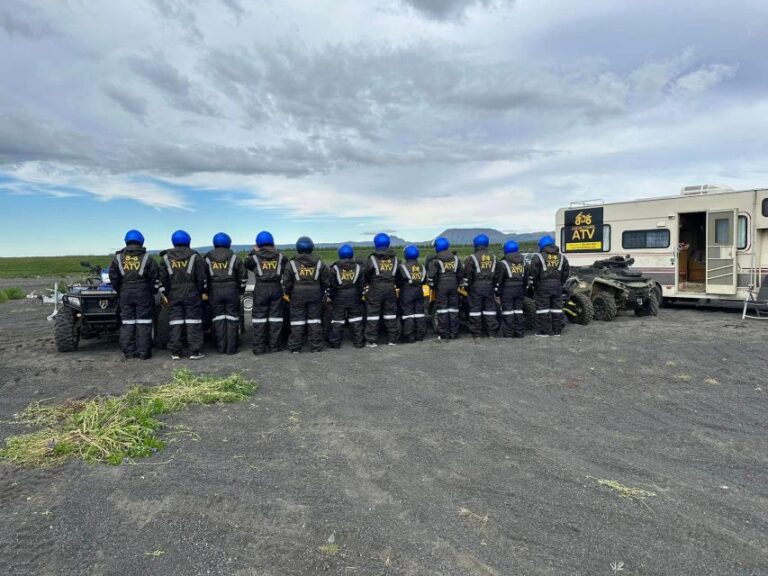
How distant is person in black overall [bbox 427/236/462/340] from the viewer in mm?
10000

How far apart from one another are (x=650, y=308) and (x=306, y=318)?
29.3 feet

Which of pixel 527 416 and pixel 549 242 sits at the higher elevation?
pixel 549 242

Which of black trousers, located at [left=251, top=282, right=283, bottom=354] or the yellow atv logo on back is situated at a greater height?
the yellow atv logo on back

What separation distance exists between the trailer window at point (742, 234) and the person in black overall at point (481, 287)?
6805 millimetres

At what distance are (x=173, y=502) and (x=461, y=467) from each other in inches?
86.2

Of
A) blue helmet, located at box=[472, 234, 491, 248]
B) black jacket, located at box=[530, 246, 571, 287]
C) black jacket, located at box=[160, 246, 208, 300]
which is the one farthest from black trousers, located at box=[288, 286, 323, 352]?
black jacket, located at box=[530, 246, 571, 287]

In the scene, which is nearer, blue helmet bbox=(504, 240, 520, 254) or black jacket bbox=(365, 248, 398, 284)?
black jacket bbox=(365, 248, 398, 284)


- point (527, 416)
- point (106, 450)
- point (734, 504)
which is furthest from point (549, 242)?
point (106, 450)

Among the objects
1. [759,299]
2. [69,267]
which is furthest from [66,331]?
[69,267]

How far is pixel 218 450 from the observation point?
4.49 meters

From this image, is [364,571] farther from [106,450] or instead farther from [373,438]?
[106,450]

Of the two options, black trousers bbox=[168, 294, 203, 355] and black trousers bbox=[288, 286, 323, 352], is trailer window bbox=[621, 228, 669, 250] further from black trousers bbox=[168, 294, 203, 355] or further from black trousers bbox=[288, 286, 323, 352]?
black trousers bbox=[168, 294, 203, 355]

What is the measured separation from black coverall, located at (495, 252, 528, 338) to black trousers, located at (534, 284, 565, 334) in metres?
0.34

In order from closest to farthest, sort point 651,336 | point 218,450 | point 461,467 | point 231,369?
point 461,467 < point 218,450 < point 231,369 < point 651,336
